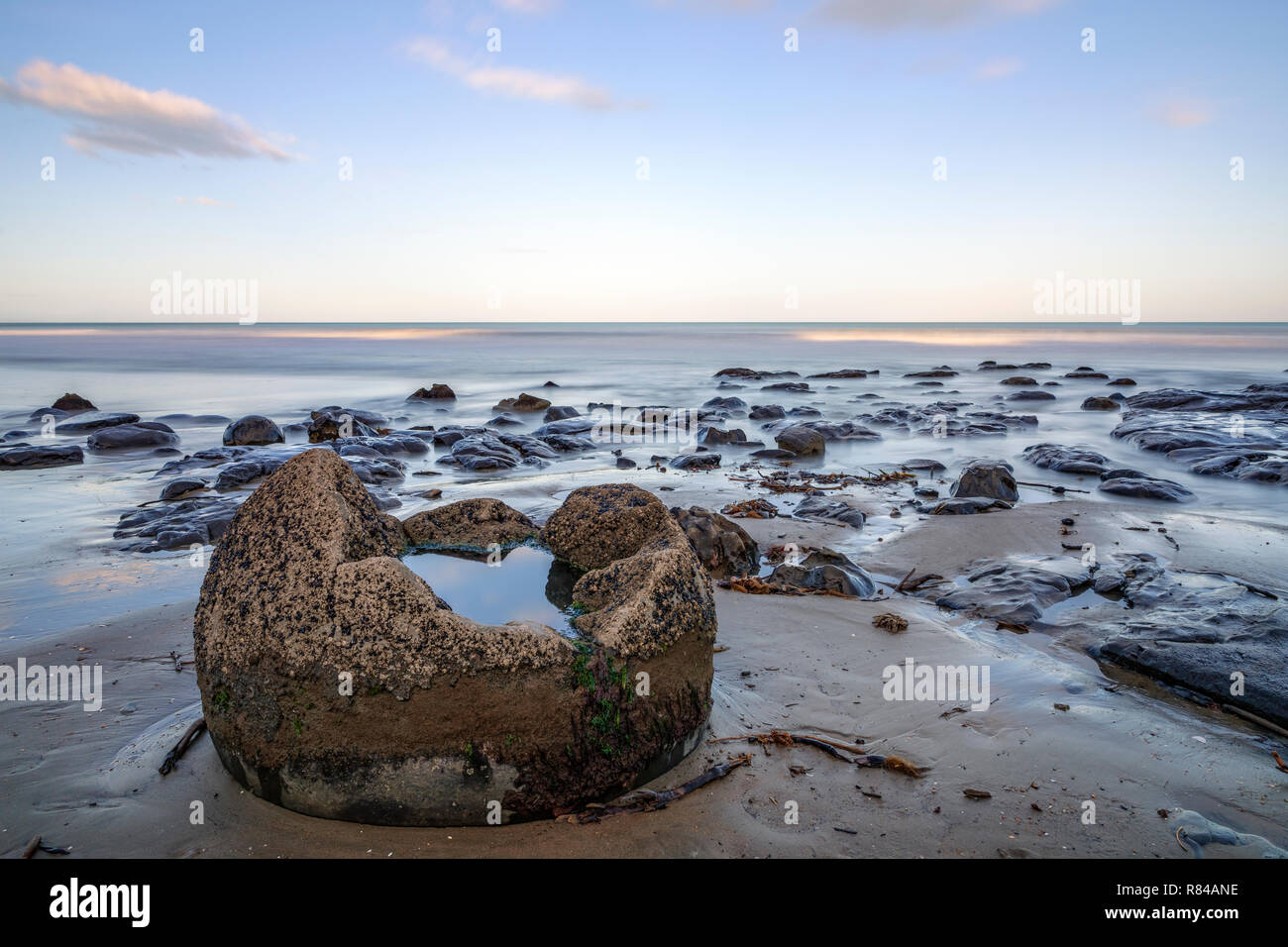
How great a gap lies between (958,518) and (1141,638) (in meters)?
3.61

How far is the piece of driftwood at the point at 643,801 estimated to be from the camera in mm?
3057

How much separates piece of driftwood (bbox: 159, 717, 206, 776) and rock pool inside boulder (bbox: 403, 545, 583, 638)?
1.21 metres

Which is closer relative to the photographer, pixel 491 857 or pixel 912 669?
pixel 491 857

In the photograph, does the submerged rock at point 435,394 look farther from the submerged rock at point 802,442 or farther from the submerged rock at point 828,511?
the submerged rock at point 828,511

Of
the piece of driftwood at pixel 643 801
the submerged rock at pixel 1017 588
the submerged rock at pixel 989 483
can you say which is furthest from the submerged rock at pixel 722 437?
the piece of driftwood at pixel 643 801

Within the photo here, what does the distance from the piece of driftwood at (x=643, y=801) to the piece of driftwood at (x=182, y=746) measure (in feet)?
5.92

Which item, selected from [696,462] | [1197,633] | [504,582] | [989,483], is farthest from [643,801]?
[696,462]

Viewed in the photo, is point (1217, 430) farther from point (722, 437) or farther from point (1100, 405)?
point (722, 437)

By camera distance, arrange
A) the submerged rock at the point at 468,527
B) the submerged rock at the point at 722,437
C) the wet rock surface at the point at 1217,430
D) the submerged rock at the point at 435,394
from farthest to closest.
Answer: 1. the submerged rock at the point at 435,394
2. the submerged rock at the point at 722,437
3. the wet rock surface at the point at 1217,430
4. the submerged rock at the point at 468,527

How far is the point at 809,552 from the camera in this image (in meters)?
6.59

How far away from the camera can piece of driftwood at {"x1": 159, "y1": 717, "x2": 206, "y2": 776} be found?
338 cm

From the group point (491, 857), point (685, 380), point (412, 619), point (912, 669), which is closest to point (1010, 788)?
point (912, 669)

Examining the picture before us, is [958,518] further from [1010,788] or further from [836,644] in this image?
[1010,788]
